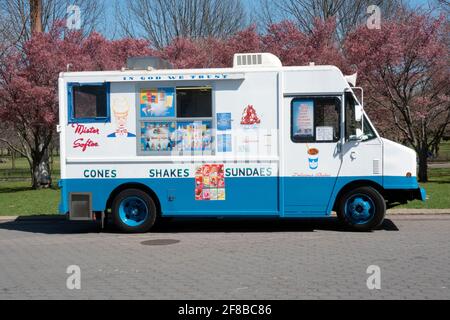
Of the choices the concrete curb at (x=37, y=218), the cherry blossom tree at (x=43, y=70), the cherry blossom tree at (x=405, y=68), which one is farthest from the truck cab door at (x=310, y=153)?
the cherry blossom tree at (x=43, y=70)

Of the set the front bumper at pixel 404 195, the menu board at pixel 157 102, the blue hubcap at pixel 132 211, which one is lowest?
the blue hubcap at pixel 132 211

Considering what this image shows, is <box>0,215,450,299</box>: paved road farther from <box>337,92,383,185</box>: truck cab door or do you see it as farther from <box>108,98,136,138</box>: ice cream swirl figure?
Result: <box>108,98,136,138</box>: ice cream swirl figure

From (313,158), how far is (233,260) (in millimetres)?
3078

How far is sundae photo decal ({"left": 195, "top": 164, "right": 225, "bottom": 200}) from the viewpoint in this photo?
33.5ft

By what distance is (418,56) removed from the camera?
19.7 m

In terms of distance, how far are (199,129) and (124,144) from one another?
4.96 ft

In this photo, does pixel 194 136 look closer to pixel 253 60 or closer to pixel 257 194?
pixel 257 194

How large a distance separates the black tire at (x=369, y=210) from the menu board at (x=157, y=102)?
12.2ft

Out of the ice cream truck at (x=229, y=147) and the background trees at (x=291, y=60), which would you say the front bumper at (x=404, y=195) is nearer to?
the ice cream truck at (x=229, y=147)

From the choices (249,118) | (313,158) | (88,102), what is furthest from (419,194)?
(88,102)

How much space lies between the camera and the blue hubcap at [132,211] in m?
10.5

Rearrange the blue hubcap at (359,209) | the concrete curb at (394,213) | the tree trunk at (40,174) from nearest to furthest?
1. the blue hubcap at (359,209)
2. the concrete curb at (394,213)
3. the tree trunk at (40,174)

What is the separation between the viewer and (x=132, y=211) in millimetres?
10633
